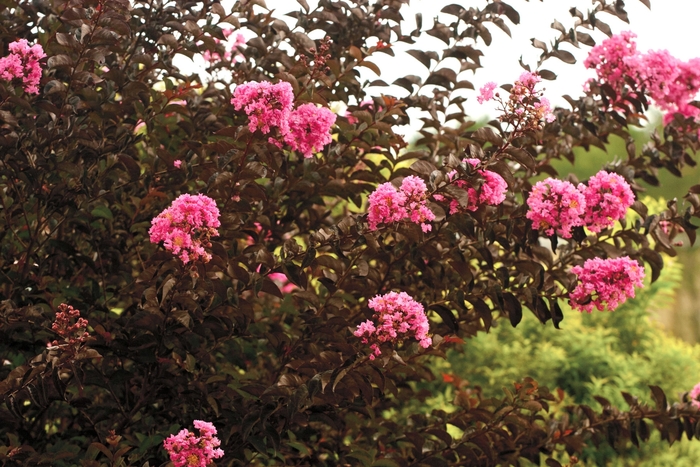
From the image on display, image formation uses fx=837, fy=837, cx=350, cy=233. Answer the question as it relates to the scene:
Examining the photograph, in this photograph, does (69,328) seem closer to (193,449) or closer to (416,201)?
(193,449)

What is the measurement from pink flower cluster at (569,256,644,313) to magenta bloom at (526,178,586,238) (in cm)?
18

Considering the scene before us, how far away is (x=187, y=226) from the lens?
231 centimetres

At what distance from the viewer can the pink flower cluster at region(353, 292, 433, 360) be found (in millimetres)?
2396

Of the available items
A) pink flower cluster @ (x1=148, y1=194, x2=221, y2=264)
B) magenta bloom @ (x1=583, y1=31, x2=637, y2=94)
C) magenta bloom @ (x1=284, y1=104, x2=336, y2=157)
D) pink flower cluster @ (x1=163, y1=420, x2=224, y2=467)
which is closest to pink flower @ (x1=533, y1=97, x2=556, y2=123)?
magenta bloom @ (x1=284, y1=104, x2=336, y2=157)

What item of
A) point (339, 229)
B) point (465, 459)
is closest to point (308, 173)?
point (339, 229)

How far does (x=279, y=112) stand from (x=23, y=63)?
3.24 ft

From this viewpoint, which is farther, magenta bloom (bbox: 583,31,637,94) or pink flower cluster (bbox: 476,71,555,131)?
magenta bloom (bbox: 583,31,637,94)

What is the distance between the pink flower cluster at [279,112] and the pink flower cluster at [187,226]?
0.30 m

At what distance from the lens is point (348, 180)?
10.9ft

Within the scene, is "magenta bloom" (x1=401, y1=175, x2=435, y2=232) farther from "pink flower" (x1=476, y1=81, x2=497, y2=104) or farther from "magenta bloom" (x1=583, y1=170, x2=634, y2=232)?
"magenta bloom" (x1=583, y1=170, x2=634, y2=232)

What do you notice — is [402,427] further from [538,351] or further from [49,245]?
[538,351]

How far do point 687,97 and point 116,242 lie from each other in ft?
8.16

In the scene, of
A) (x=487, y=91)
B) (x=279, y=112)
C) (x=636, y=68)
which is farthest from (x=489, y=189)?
(x=636, y=68)

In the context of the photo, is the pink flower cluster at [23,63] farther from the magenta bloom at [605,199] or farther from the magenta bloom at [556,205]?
the magenta bloom at [605,199]
